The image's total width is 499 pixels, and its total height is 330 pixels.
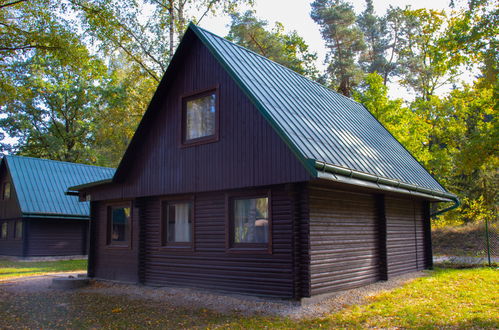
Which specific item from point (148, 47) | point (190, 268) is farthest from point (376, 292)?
point (148, 47)

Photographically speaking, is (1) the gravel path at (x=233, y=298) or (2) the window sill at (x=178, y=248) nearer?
(1) the gravel path at (x=233, y=298)

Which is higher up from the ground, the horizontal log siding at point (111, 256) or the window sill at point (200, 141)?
the window sill at point (200, 141)

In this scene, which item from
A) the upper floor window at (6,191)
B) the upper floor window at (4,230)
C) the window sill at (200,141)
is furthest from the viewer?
the upper floor window at (4,230)

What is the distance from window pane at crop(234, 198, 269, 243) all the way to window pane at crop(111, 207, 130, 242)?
488 cm

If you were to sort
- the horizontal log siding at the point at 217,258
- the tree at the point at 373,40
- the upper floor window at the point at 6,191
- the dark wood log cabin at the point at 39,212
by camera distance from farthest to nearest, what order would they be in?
the tree at the point at 373,40 < the upper floor window at the point at 6,191 < the dark wood log cabin at the point at 39,212 < the horizontal log siding at the point at 217,258

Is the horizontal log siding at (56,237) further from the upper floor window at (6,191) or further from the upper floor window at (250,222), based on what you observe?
the upper floor window at (250,222)

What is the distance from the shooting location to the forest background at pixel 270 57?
14633 mm

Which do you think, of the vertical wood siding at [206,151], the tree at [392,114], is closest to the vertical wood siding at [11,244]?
the vertical wood siding at [206,151]

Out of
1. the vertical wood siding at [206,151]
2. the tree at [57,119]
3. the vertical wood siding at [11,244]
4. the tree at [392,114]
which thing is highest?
the tree at [57,119]

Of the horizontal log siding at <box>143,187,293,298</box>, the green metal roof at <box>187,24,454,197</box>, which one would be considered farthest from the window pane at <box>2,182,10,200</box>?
the green metal roof at <box>187,24,454,197</box>

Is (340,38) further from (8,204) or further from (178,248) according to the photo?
(178,248)

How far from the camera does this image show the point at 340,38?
34969 millimetres

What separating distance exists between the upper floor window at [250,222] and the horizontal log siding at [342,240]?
1088mm

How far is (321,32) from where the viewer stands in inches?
1393
